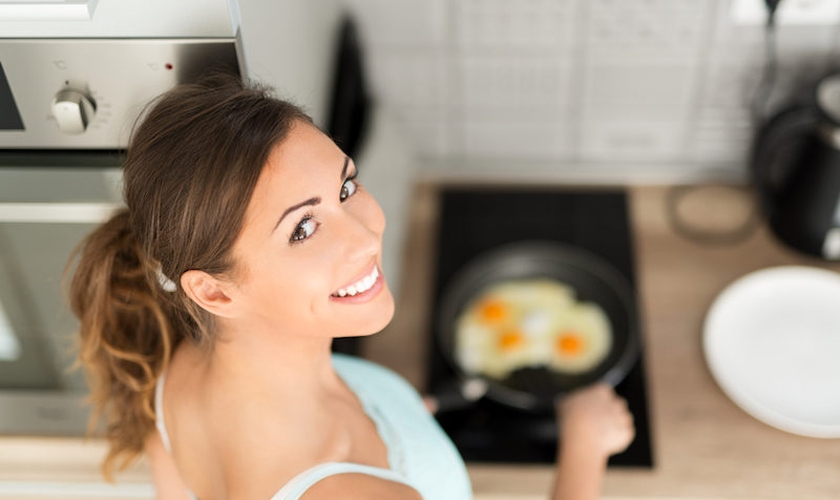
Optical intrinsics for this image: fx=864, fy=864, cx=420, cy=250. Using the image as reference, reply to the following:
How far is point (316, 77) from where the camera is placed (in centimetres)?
120

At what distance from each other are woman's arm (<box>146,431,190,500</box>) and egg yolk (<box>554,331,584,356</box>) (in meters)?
0.60

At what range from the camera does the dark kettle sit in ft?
4.00

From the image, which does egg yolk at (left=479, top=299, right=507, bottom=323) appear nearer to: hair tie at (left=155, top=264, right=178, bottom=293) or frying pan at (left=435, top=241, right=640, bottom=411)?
frying pan at (left=435, top=241, right=640, bottom=411)

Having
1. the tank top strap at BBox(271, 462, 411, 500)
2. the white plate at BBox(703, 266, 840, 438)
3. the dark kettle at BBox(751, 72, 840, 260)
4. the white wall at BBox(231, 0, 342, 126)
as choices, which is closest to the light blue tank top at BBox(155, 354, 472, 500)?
the tank top strap at BBox(271, 462, 411, 500)

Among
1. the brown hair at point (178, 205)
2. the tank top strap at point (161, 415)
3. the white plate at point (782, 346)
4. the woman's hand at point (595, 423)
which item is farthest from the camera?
the white plate at point (782, 346)

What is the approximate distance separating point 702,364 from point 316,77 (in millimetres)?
699

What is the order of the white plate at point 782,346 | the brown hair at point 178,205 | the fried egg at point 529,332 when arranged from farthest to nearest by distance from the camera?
the fried egg at point 529,332, the white plate at point 782,346, the brown hair at point 178,205

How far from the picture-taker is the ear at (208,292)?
0.75 meters

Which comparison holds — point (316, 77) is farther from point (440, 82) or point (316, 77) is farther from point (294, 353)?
point (294, 353)

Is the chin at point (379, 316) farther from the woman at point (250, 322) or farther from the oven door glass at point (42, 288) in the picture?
the oven door glass at point (42, 288)

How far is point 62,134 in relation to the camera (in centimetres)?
92

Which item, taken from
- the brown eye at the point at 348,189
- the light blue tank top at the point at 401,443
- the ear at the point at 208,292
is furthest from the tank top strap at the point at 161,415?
the brown eye at the point at 348,189

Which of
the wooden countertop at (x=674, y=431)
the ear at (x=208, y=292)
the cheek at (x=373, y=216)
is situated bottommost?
the wooden countertop at (x=674, y=431)

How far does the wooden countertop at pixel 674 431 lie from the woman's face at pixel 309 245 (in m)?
0.48
